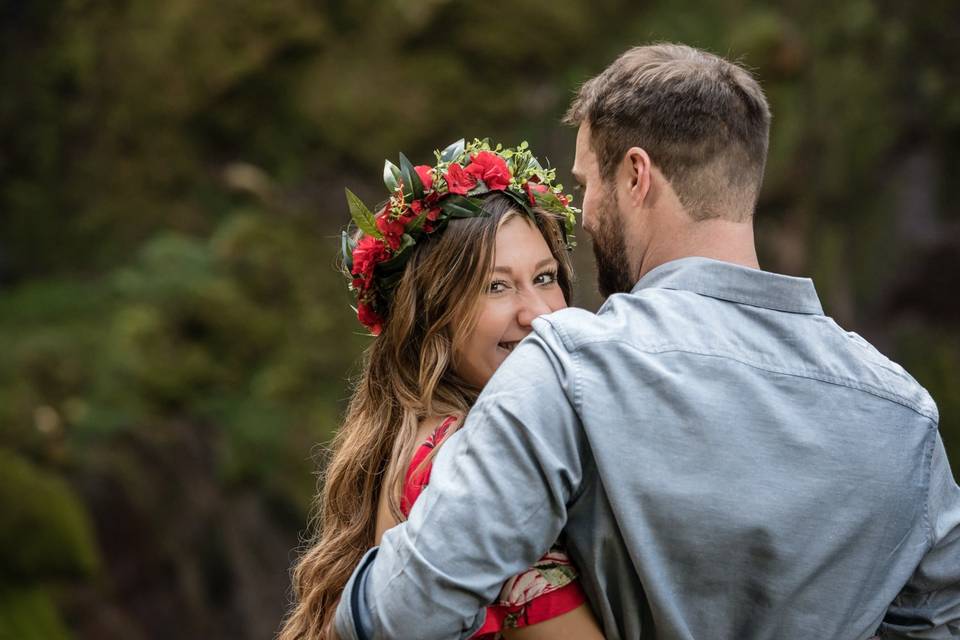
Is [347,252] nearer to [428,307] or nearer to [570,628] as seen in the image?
[428,307]

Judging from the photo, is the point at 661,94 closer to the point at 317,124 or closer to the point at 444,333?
the point at 444,333

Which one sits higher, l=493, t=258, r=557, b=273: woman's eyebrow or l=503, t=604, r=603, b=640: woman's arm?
l=493, t=258, r=557, b=273: woman's eyebrow

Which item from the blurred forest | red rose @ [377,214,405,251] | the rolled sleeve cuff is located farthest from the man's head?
the blurred forest

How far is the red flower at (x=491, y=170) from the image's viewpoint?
8.96 ft

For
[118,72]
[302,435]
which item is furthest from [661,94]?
[118,72]

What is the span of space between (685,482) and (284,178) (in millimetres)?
6646

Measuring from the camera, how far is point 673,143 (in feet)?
7.11

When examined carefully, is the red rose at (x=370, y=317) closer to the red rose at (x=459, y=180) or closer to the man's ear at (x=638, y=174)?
the red rose at (x=459, y=180)

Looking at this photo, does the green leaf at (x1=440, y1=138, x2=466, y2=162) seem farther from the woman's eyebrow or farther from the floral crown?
the woman's eyebrow

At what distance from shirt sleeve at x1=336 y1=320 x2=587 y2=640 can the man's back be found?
0.06m

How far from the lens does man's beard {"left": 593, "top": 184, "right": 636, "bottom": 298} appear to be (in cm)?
226

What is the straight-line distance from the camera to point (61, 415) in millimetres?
7125

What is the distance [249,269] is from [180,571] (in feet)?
6.46

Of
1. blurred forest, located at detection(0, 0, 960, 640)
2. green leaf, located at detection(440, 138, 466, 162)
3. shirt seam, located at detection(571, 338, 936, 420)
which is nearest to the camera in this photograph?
shirt seam, located at detection(571, 338, 936, 420)
